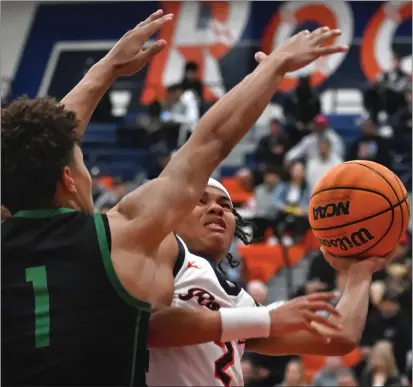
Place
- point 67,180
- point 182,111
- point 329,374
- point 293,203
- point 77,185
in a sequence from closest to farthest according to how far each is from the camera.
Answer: point 67,180
point 77,185
point 329,374
point 293,203
point 182,111

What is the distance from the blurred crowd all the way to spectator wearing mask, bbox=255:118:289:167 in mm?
17

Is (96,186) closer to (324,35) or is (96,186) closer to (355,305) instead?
(355,305)

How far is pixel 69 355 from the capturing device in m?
2.96

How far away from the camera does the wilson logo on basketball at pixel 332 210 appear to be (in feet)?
12.0

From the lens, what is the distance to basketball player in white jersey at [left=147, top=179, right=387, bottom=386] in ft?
10.2

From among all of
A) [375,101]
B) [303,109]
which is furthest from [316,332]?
[375,101]

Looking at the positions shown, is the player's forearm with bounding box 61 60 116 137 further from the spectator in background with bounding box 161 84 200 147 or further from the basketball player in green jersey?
the spectator in background with bounding box 161 84 200 147

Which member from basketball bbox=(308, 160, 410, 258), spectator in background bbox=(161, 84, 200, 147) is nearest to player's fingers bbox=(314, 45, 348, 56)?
basketball bbox=(308, 160, 410, 258)

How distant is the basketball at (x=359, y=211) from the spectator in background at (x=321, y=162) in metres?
8.80

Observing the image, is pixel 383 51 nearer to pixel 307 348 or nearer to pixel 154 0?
pixel 154 0

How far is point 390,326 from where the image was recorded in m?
9.53

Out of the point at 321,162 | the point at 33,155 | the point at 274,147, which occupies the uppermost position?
the point at 33,155

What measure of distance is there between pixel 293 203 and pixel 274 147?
220 cm

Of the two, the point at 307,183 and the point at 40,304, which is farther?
the point at 307,183
